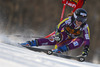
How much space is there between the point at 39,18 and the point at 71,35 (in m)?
0.72

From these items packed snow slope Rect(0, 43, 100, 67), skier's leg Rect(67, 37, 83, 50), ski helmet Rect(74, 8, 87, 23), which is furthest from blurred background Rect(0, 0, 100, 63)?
packed snow slope Rect(0, 43, 100, 67)

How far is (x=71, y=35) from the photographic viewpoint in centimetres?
204

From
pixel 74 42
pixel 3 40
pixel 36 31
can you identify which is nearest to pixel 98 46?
pixel 74 42

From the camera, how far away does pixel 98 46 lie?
7.69 feet

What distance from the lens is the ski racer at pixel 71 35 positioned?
6.30ft

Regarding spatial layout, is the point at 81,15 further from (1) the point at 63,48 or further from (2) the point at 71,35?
(1) the point at 63,48

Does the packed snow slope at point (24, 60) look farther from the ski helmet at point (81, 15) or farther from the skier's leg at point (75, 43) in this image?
the ski helmet at point (81, 15)

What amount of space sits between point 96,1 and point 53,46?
852 millimetres

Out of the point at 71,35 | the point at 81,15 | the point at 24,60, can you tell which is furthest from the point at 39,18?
the point at 24,60

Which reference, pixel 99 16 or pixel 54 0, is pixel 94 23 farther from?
pixel 54 0

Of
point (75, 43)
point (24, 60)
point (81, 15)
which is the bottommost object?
point (24, 60)

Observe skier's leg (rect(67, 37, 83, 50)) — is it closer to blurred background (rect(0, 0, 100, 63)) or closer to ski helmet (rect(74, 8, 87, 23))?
blurred background (rect(0, 0, 100, 63))

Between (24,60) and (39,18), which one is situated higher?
(39,18)

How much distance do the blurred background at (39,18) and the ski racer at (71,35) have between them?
0.17m
